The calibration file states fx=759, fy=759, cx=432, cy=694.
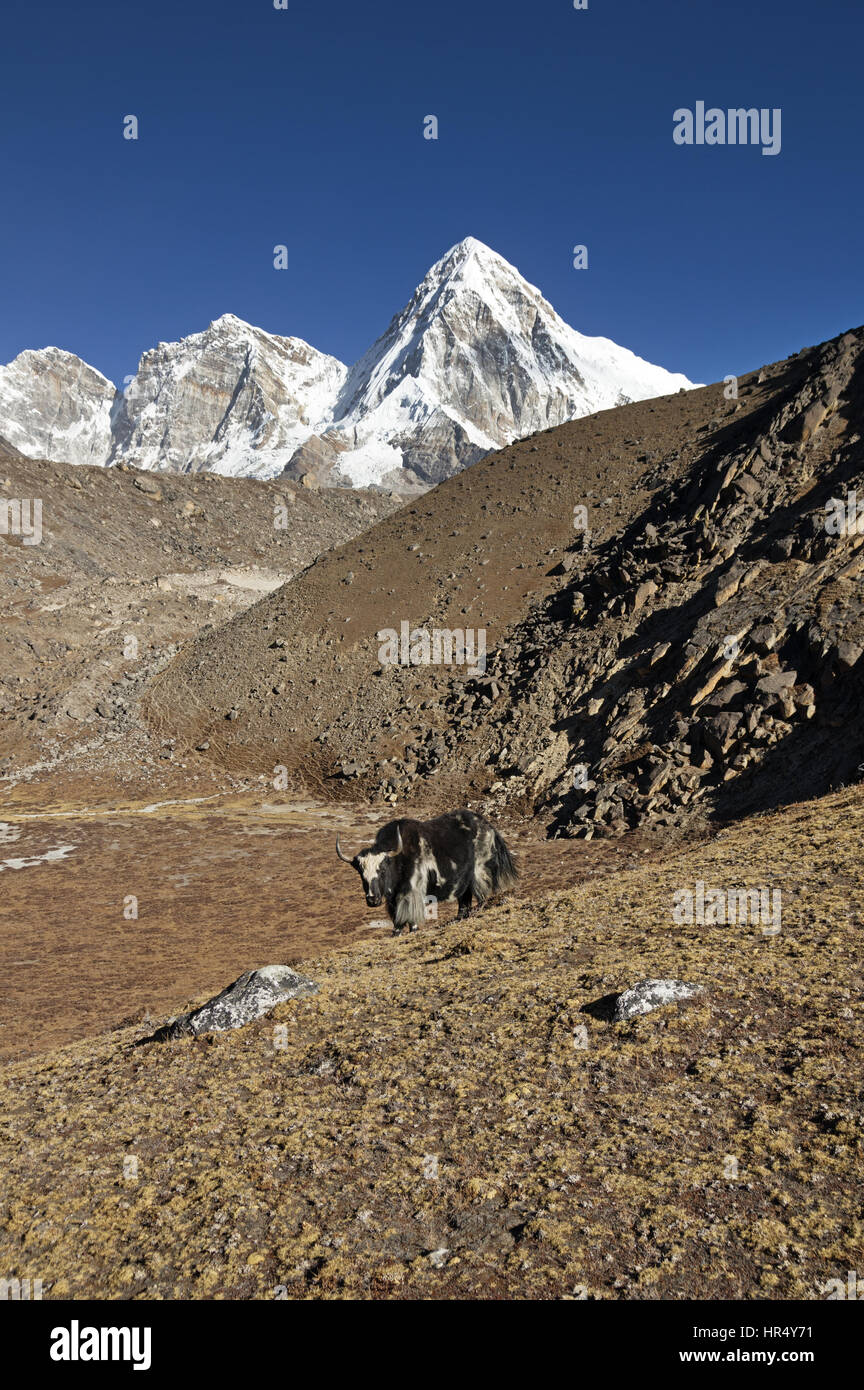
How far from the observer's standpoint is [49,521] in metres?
69.8

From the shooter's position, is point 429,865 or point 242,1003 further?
point 429,865

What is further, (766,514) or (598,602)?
(598,602)

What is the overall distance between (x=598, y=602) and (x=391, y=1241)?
26338mm

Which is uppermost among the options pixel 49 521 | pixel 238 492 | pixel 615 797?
pixel 238 492

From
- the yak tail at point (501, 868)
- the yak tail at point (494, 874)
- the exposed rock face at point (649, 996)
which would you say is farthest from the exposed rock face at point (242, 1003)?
the yak tail at point (501, 868)

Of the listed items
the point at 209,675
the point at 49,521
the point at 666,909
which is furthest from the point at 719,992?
the point at 49,521

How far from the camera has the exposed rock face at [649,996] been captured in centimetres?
691

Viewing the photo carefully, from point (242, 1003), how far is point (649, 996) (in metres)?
4.35

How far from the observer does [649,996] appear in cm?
703

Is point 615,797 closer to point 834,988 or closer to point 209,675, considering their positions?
point 834,988

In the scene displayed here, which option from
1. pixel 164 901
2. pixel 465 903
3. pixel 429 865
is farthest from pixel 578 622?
pixel 429 865

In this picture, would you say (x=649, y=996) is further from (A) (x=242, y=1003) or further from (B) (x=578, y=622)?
(B) (x=578, y=622)
